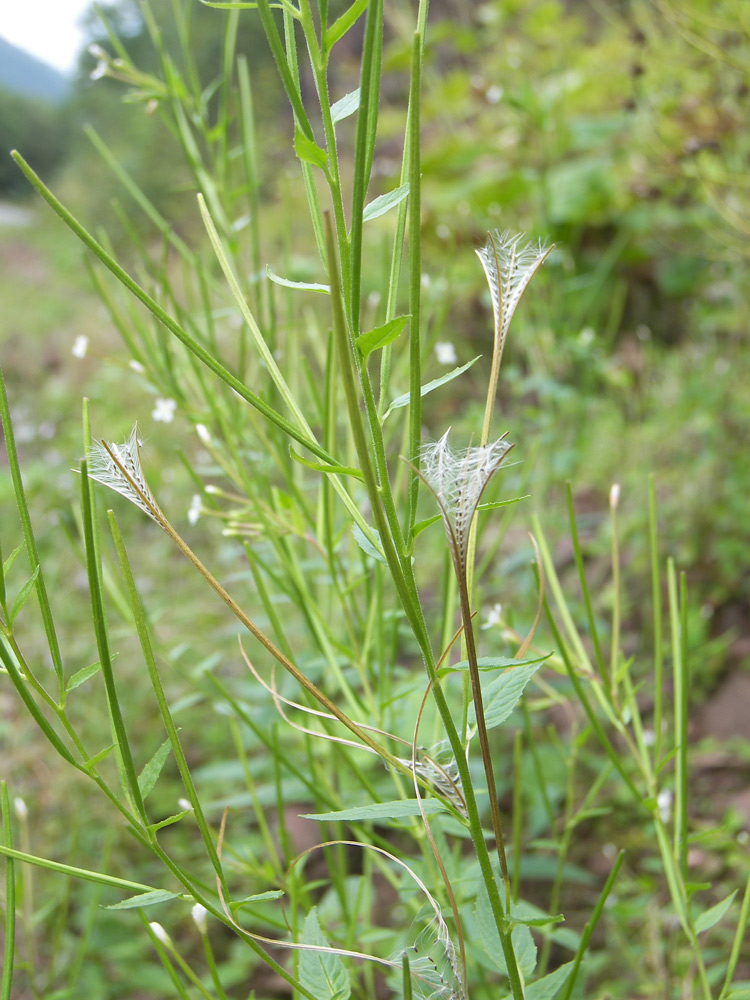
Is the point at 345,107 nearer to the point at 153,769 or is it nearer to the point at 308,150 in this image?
the point at 308,150

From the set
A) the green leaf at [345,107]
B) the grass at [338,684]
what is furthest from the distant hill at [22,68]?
the green leaf at [345,107]

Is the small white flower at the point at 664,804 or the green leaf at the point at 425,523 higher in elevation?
the green leaf at the point at 425,523

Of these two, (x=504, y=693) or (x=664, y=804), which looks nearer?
(x=504, y=693)

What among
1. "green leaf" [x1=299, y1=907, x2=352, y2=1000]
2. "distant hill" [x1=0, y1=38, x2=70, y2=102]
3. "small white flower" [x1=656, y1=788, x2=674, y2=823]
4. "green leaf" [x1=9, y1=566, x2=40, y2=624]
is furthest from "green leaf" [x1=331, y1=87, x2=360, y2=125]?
"distant hill" [x1=0, y1=38, x2=70, y2=102]

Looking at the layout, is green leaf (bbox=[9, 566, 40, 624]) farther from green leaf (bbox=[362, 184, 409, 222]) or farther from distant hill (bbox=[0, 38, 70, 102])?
A: distant hill (bbox=[0, 38, 70, 102])

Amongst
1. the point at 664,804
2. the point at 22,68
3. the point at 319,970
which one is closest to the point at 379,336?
the point at 319,970

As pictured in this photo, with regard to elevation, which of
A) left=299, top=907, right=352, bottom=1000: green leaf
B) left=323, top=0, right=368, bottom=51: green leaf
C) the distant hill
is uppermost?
the distant hill

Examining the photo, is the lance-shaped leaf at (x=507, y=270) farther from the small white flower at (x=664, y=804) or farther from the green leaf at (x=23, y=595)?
the small white flower at (x=664, y=804)
